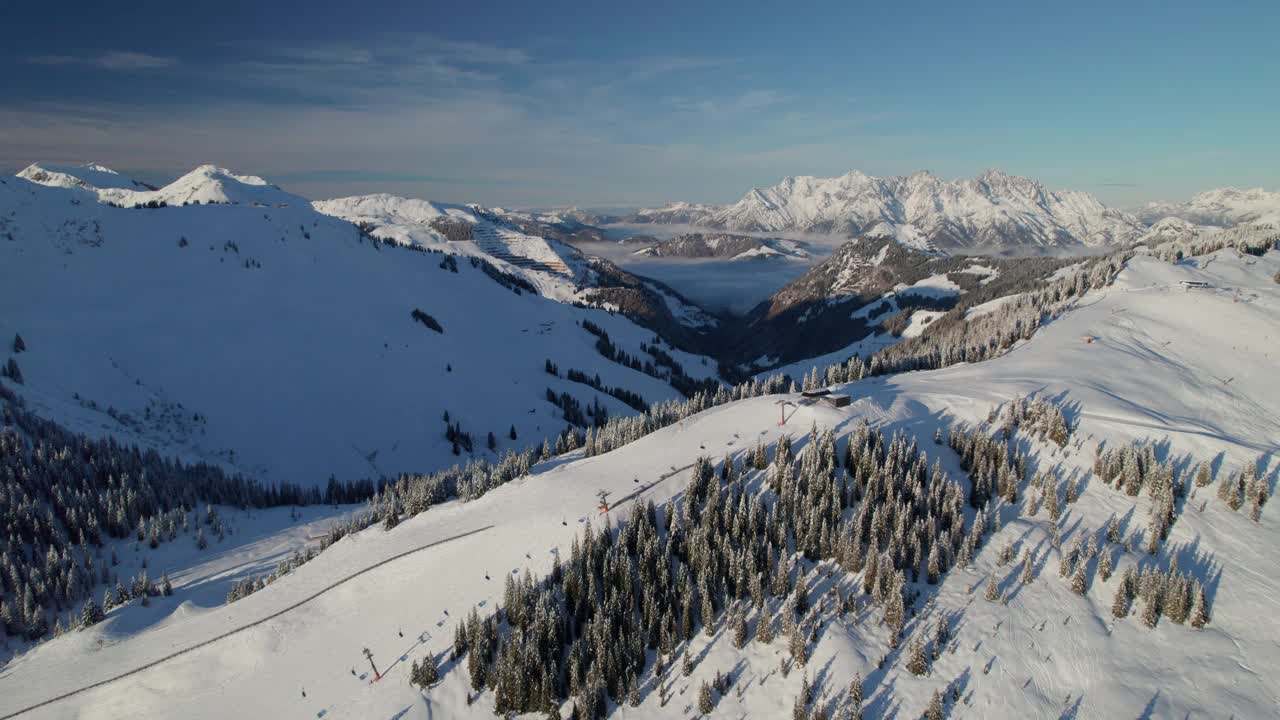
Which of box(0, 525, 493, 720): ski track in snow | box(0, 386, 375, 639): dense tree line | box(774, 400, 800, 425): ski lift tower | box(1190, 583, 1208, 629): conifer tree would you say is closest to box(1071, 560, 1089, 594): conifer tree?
box(1190, 583, 1208, 629): conifer tree

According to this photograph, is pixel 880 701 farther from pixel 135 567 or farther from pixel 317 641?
pixel 135 567

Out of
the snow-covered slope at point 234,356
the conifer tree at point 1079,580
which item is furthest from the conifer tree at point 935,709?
the snow-covered slope at point 234,356

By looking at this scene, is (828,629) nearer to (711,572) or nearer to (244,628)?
(711,572)

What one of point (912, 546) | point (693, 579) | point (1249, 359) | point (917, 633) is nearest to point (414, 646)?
point (693, 579)

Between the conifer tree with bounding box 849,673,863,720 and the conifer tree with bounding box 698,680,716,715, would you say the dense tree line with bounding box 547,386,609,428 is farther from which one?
the conifer tree with bounding box 849,673,863,720

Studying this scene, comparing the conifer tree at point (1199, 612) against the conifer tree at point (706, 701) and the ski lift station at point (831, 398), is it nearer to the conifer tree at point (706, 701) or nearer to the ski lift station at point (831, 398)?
the ski lift station at point (831, 398)

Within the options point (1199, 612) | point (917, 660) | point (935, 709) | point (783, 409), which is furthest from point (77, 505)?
point (1199, 612)
